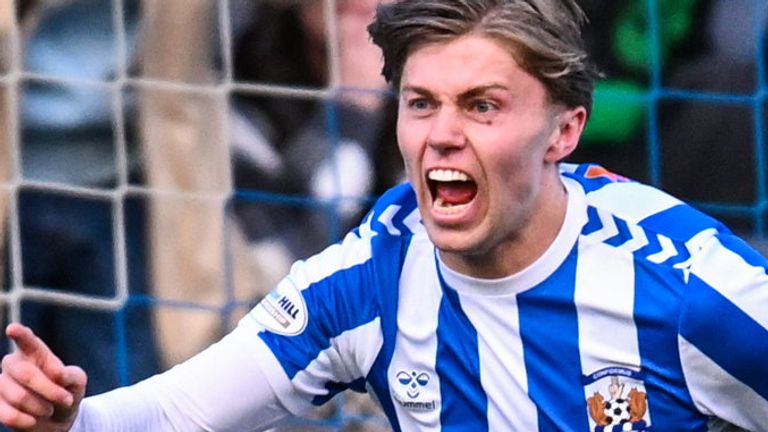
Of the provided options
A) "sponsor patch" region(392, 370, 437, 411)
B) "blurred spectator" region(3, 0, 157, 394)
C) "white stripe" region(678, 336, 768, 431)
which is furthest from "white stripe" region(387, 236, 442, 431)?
"blurred spectator" region(3, 0, 157, 394)

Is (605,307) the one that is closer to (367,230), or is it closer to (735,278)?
(735,278)

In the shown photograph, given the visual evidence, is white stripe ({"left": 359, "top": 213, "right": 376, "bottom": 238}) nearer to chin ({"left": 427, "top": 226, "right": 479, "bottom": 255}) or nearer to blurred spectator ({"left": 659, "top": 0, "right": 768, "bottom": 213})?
chin ({"left": 427, "top": 226, "right": 479, "bottom": 255})

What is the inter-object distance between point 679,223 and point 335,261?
0.51m

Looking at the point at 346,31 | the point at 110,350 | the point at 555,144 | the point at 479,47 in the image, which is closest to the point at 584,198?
the point at 555,144

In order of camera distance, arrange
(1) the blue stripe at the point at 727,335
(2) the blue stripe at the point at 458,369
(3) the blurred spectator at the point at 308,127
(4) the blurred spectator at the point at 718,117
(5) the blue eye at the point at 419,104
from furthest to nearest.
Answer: (3) the blurred spectator at the point at 308,127 → (4) the blurred spectator at the point at 718,117 → (2) the blue stripe at the point at 458,369 → (5) the blue eye at the point at 419,104 → (1) the blue stripe at the point at 727,335

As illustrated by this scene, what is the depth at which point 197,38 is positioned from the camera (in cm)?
454

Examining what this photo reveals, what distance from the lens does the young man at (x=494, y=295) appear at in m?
2.71

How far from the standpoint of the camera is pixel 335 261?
2.93 metres

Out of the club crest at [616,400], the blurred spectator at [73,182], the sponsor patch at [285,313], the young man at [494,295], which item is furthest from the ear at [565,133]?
the blurred spectator at [73,182]

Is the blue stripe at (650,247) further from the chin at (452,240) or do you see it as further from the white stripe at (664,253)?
the chin at (452,240)

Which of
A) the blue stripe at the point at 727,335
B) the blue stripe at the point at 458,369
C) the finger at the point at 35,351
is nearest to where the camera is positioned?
the finger at the point at 35,351

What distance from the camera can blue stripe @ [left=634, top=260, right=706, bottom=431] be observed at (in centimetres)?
273

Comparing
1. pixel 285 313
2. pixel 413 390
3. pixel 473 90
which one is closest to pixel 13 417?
pixel 285 313

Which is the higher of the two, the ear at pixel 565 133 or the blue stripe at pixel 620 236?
the ear at pixel 565 133
